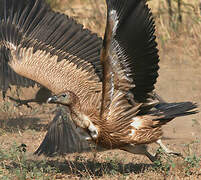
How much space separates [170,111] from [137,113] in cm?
35

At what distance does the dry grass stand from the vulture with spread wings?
364 millimetres

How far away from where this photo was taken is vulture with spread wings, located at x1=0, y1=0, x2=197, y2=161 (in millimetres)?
4570

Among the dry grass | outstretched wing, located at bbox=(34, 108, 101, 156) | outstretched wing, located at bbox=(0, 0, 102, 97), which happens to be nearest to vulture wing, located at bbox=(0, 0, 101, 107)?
outstretched wing, located at bbox=(0, 0, 102, 97)

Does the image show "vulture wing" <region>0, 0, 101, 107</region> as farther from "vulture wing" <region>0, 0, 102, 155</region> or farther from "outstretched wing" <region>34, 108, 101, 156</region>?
"outstretched wing" <region>34, 108, 101, 156</region>

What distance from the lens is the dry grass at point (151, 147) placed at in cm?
525

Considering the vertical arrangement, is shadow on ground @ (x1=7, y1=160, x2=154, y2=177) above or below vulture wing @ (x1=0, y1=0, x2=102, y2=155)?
below

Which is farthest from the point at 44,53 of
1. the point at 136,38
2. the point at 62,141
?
the point at 136,38

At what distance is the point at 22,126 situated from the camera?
8031 millimetres

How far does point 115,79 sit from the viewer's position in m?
4.86

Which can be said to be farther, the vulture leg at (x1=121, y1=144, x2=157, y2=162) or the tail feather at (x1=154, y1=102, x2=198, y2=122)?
the vulture leg at (x1=121, y1=144, x2=157, y2=162)

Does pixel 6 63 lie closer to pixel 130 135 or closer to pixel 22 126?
pixel 22 126

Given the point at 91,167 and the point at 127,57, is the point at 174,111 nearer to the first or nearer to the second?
the point at 127,57

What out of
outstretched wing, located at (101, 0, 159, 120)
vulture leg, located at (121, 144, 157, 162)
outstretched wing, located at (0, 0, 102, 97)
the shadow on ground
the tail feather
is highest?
outstretched wing, located at (0, 0, 102, 97)

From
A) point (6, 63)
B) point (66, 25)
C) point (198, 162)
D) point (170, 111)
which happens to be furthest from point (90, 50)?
Result: point (198, 162)
